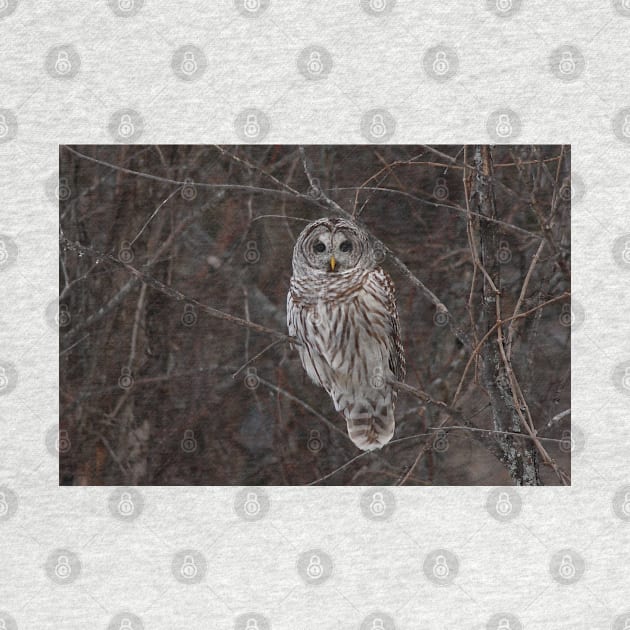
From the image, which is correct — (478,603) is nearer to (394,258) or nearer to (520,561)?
(520,561)

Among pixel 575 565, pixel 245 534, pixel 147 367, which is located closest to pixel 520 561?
pixel 575 565

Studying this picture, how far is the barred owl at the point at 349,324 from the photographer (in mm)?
2857

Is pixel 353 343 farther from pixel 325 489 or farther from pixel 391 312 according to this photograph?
pixel 325 489

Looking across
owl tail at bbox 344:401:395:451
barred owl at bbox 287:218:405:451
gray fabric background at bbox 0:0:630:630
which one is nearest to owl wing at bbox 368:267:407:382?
barred owl at bbox 287:218:405:451

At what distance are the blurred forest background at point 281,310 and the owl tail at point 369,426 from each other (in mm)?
33

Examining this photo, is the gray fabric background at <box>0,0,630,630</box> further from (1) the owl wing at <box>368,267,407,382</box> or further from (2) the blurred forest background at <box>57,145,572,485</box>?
(1) the owl wing at <box>368,267,407,382</box>

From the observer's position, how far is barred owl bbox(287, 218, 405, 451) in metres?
2.86

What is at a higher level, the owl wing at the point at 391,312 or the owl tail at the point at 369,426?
the owl wing at the point at 391,312

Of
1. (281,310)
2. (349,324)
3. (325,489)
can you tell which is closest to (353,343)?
(349,324)

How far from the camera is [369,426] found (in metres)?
2.91

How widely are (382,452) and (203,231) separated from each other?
1.06 metres

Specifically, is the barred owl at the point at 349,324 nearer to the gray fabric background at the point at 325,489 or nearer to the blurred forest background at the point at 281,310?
the blurred forest background at the point at 281,310

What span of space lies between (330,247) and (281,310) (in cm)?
30

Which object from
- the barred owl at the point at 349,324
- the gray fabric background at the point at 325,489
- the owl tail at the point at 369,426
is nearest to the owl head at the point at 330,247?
the barred owl at the point at 349,324
